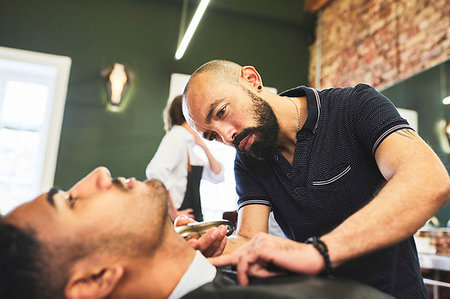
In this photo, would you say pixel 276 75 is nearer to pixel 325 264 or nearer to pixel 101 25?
pixel 101 25

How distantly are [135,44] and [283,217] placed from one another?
3.95 metres

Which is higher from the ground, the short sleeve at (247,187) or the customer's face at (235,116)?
the customer's face at (235,116)

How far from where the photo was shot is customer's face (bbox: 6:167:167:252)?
0.94 metres

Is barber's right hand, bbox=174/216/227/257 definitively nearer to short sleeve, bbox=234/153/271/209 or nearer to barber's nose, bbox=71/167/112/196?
short sleeve, bbox=234/153/271/209

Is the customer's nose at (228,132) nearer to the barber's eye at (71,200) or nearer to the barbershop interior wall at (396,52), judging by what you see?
the barber's eye at (71,200)

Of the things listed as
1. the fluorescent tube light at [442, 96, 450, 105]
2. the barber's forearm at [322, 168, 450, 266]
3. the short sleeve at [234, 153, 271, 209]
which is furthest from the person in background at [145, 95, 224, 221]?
the fluorescent tube light at [442, 96, 450, 105]

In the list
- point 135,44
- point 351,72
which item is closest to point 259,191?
point 351,72

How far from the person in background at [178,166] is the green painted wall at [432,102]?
1.81 meters

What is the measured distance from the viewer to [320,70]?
5.30 meters

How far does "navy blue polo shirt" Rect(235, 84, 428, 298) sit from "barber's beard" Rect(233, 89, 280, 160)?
6 centimetres

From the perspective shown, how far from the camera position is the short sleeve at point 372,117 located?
121 cm

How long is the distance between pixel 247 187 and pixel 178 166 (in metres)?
1.13

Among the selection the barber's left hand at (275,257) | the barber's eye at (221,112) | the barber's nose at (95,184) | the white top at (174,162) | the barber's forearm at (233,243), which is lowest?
the barber's forearm at (233,243)

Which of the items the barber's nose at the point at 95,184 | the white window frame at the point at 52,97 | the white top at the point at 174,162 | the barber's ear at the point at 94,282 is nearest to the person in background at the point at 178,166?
the white top at the point at 174,162
